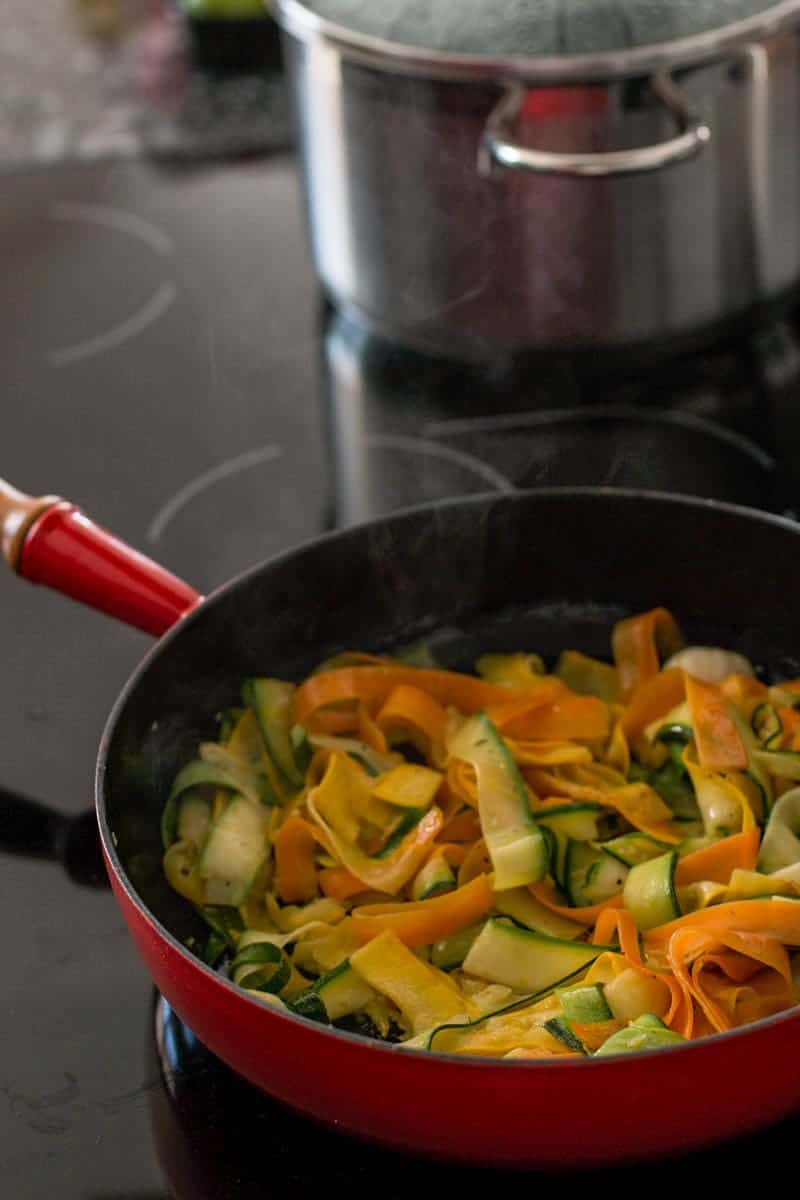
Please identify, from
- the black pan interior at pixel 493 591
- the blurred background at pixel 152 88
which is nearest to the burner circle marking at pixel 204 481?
the black pan interior at pixel 493 591

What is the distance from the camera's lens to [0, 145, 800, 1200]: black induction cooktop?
846 millimetres

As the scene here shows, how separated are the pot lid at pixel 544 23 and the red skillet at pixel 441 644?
0.41 meters

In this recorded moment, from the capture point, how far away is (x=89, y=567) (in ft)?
3.44

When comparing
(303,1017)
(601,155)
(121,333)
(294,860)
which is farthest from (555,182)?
(303,1017)

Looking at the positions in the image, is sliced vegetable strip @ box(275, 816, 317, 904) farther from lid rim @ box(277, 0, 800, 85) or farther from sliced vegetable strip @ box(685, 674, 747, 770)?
lid rim @ box(277, 0, 800, 85)

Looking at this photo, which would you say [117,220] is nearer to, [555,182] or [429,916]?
[555,182]

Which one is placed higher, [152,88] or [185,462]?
[152,88]

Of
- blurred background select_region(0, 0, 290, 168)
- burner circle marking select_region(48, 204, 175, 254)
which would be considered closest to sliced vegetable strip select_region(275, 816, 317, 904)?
burner circle marking select_region(48, 204, 175, 254)

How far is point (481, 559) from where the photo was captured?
3.70 ft

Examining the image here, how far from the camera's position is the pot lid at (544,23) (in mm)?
1284

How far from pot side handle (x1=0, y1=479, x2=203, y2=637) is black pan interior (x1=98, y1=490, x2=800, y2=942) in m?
0.04

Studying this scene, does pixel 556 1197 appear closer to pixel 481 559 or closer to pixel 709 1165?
pixel 709 1165

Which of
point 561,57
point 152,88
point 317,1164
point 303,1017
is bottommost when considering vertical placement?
point 317,1164

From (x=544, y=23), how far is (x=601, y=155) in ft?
0.45
